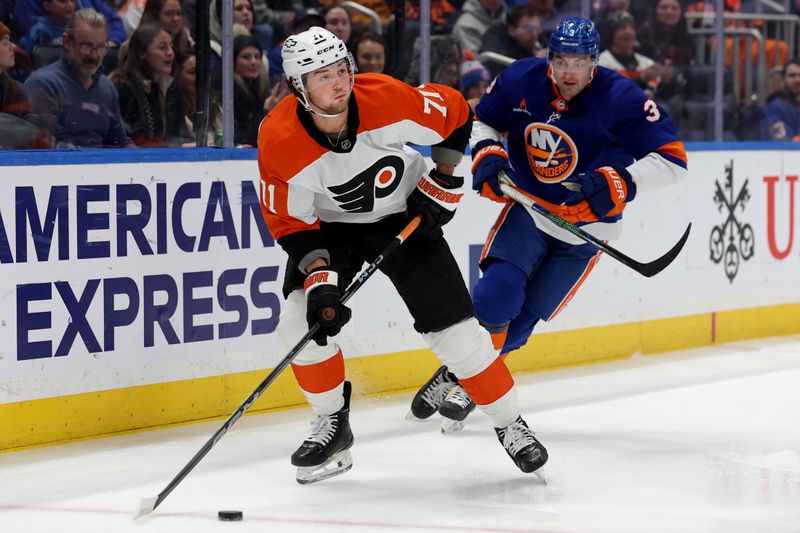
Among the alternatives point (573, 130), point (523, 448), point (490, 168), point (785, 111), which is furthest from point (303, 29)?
point (785, 111)

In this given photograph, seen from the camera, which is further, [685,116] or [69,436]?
[685,116]

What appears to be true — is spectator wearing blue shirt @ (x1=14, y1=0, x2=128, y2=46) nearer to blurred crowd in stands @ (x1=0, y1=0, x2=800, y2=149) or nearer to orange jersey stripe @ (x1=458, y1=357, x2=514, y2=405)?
blurred crowd in stands @ (x1=0, y1=0, x2=800, y2=149)

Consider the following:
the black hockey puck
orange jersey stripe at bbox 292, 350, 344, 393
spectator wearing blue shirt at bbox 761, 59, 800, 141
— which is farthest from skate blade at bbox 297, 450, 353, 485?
spectator wearing blue shirt at bbox 761, 59, 800, 141

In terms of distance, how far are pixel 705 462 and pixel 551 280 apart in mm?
741

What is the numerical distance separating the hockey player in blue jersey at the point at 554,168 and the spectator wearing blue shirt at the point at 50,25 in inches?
52.4

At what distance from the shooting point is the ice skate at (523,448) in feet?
11.4

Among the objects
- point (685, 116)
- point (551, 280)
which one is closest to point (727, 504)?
point (551, 280)

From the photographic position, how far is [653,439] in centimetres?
408

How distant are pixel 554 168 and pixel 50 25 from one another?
1620mm

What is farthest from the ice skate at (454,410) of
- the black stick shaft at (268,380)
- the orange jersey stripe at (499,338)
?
the black stick shaft at (268,380)

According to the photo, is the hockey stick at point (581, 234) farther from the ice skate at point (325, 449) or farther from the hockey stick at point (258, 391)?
the ice skate at point (325, 449)

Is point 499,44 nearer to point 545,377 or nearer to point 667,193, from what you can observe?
point 667,193

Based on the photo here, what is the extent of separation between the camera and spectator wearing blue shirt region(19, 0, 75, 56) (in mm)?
4008

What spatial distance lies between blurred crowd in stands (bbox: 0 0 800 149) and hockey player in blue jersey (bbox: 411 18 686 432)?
894mm
